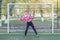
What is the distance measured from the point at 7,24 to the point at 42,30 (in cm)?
307

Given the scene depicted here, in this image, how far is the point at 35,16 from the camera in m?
18.2

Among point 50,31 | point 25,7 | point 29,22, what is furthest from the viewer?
point 25,7

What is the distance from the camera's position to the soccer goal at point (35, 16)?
17.5 metres

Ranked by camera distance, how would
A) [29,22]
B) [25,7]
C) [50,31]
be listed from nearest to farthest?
[29,22] < [50,31] < [25,7]

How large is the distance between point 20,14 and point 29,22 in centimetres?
420

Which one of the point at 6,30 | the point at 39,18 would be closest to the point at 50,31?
the point at 39,18

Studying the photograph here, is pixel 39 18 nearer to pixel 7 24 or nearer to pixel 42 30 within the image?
pixel 42 30

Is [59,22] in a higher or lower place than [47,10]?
lower

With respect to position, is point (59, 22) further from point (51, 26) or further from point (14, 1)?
point (14, 1)

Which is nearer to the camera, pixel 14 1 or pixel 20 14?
pixel 20 14

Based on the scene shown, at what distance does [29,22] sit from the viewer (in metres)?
13.6

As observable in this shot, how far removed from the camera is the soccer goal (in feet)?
57.6

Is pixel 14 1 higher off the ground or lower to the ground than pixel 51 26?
higher

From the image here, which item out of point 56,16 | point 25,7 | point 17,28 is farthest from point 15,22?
point 56,16
